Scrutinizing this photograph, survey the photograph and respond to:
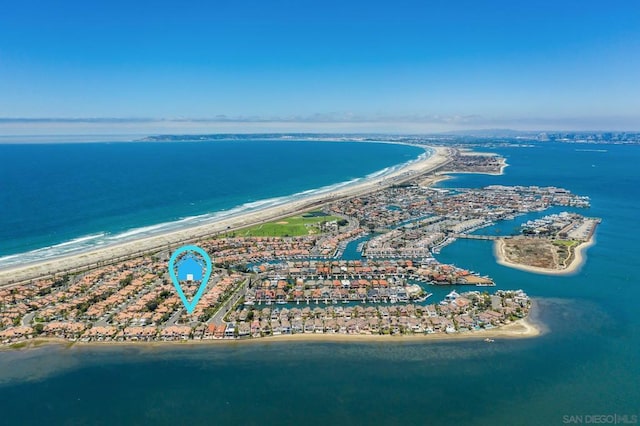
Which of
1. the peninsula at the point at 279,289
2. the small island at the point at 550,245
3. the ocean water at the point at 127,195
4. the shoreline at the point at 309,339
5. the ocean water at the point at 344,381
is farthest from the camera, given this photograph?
the ocean water at the point at 127,195

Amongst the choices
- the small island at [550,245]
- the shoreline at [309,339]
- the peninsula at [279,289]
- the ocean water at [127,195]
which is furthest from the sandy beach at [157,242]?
the small island at [550,245]

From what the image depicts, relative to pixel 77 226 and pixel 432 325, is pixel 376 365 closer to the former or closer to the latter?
pixel 432 325

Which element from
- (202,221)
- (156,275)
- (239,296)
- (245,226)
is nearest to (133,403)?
(239,296)

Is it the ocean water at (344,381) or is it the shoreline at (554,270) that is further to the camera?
the shoreline at (554,270)

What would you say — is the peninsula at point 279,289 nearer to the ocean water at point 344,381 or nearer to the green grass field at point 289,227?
the green grass field at point 289,227

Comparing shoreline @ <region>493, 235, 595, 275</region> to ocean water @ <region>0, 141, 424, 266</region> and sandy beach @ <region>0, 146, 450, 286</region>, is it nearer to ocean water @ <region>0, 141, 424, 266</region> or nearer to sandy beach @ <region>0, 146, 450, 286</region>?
sandy beach @ <region>0, 146, 450, 286</region>

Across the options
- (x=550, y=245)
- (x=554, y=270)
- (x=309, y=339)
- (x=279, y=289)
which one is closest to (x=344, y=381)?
(x=309, y=339)

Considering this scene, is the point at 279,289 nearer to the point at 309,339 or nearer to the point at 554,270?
the point at 309,339

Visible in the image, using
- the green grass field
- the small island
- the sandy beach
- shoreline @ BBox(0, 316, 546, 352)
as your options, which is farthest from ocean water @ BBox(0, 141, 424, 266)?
the small island
